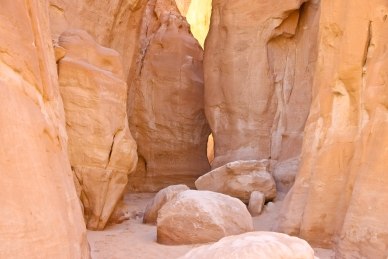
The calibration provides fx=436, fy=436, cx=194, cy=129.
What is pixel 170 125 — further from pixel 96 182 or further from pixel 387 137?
pixel 387 137

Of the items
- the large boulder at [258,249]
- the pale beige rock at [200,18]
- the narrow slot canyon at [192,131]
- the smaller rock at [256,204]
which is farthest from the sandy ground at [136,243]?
the pale beige rock at [200,18]

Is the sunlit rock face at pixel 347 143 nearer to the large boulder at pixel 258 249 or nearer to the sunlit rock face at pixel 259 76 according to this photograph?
the large boulder at pixel 258 249

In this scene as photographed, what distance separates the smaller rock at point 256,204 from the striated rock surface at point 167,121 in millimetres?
4740

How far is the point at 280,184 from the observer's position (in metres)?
11.1

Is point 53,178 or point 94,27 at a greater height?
point 94,27

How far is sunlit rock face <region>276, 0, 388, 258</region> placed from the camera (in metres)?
5.46

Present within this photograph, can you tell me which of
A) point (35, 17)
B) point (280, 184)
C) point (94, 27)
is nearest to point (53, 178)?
point (35, 17)

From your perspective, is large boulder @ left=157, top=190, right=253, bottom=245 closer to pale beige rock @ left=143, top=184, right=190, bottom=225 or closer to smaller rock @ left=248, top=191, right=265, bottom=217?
pale beige rock @ left=143, top=184, right=190, bottom=225

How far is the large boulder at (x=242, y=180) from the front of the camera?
10469mm

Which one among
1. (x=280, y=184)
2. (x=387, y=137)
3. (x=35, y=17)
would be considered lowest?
(x=280, y=184)

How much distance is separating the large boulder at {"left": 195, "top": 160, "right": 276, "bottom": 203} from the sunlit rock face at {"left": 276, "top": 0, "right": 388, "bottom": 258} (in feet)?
9.71

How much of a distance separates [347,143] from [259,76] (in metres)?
6.78

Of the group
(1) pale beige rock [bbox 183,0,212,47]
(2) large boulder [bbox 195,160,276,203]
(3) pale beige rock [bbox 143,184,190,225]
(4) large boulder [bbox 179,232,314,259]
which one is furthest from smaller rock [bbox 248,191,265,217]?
(1) pale beige rock [bbox 183,0,212,47]

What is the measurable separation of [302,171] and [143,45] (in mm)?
10458
